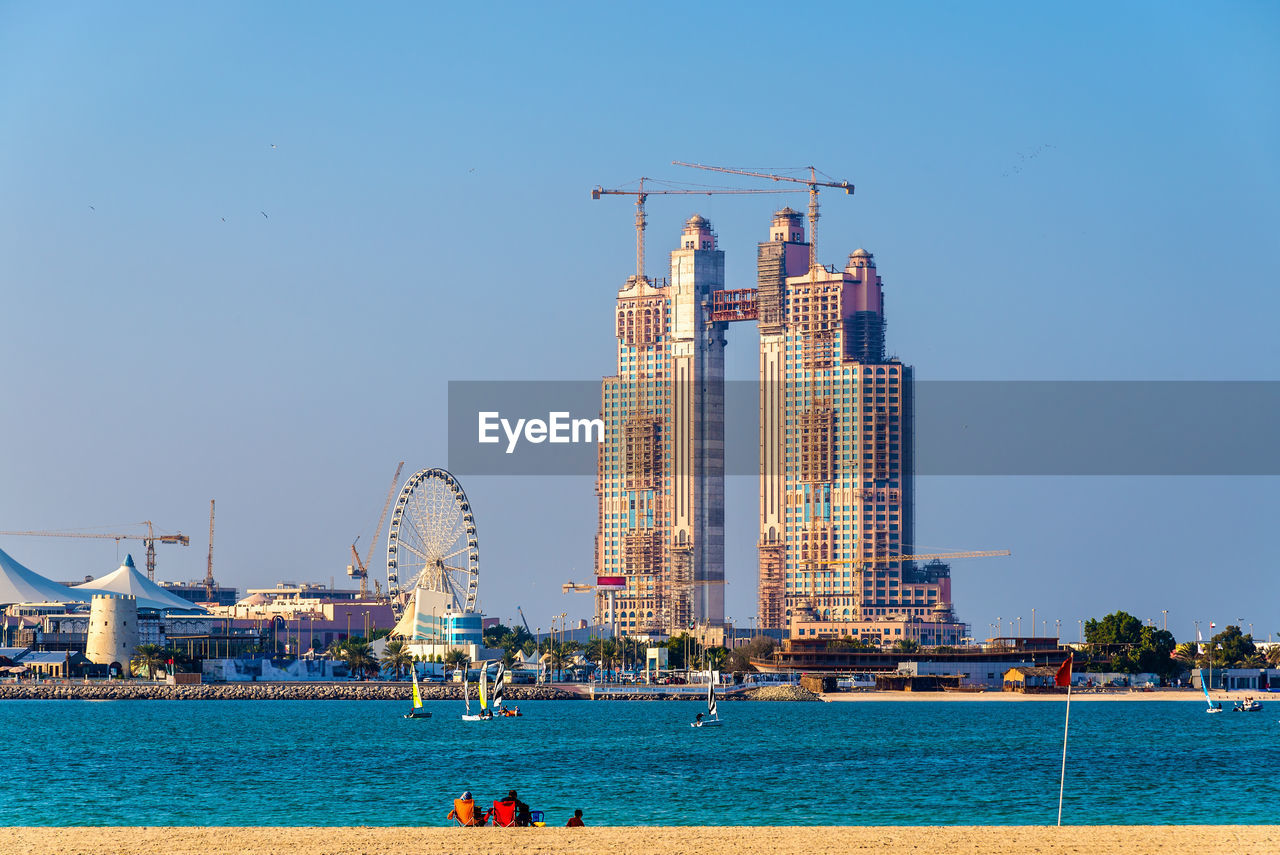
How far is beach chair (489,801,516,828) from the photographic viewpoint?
58.7 m

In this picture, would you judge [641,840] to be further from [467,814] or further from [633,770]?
[633,770]

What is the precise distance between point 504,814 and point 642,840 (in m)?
4.92

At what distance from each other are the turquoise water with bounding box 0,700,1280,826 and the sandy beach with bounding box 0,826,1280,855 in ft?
27.1

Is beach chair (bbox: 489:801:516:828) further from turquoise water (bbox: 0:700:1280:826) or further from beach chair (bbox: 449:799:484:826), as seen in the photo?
turquoise water (bbox: 0:700:1280:826)

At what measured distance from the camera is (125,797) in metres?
79.6

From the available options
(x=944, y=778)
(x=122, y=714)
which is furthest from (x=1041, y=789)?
(x=122, y=714)

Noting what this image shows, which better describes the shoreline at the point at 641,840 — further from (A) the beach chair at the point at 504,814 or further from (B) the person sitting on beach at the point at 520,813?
(B) the person sitting on beach at the point at 520,813

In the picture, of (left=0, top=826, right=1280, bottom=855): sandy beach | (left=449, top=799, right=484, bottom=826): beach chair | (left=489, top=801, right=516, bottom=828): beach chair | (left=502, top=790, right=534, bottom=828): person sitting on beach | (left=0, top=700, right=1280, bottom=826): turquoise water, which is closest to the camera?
(left=0, top=826, right=1280, bottom=855): sandy beach

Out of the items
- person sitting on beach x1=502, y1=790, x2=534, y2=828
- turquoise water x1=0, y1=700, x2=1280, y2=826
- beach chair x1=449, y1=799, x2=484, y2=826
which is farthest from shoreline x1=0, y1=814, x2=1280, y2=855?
turquoise water x1=0, y1=700, x2=1280, y2=826

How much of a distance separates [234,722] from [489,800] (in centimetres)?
8204

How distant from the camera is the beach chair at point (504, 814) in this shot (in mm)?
58719

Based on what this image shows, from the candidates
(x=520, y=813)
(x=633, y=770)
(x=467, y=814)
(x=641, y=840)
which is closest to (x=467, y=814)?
(x=467, y=814)

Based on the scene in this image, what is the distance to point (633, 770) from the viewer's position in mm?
97375

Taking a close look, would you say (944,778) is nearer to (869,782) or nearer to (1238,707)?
(869,782)
